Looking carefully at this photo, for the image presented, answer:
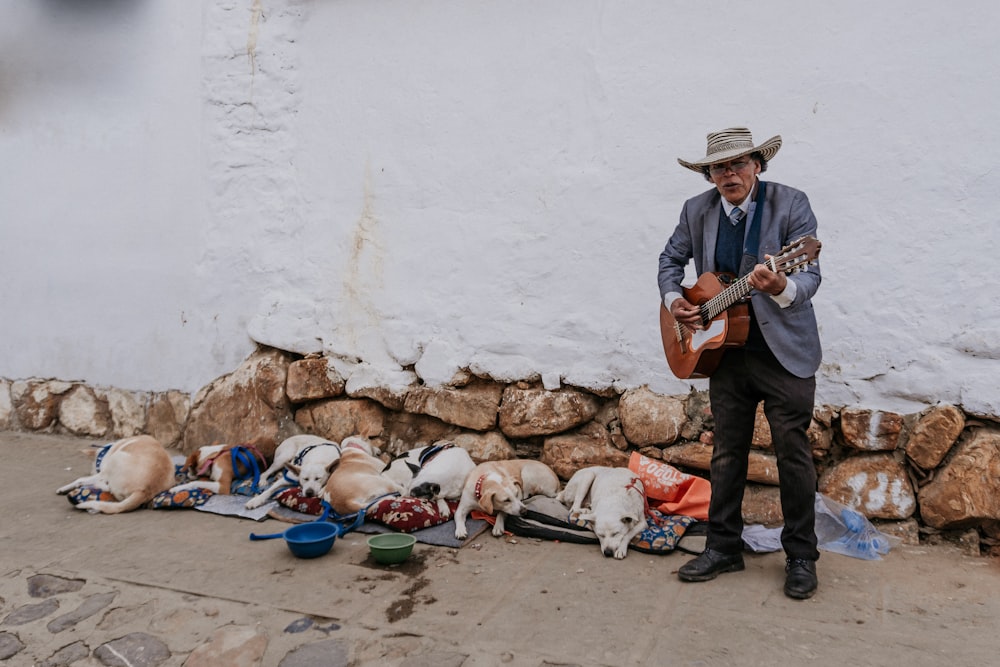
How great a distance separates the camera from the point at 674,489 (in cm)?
428

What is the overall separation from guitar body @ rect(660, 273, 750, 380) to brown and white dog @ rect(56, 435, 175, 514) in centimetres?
331

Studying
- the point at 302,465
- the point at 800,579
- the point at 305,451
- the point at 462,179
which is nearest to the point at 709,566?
the point at 800,579

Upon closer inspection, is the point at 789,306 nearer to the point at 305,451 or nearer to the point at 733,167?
the point at 733,167

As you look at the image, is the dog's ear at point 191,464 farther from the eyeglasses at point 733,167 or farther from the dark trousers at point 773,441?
the eyeglasses at point 733,167

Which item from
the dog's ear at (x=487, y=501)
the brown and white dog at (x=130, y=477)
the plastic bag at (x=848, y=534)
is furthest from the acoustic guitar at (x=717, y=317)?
the brown and white dog at (x=130, y=477)

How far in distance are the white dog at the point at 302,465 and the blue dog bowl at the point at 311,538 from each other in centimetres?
63

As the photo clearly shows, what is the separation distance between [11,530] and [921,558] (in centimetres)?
496

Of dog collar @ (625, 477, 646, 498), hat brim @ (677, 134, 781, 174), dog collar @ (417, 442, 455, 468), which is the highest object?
hat brim @ (677, 134, 781, 174)

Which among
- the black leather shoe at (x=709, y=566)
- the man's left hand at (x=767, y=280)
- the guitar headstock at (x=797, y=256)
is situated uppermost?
the guitar headstock at (x=797, y=256)

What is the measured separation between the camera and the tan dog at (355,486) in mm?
4410

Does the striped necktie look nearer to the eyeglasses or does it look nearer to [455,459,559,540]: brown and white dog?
the eyeglasses

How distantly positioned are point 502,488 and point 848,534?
Answer: 1855mm

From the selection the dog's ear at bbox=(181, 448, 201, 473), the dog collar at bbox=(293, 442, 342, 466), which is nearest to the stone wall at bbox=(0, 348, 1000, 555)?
the dog collar at bbox=(293, 442, 342, 466)

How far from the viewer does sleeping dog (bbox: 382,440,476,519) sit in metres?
4.46
